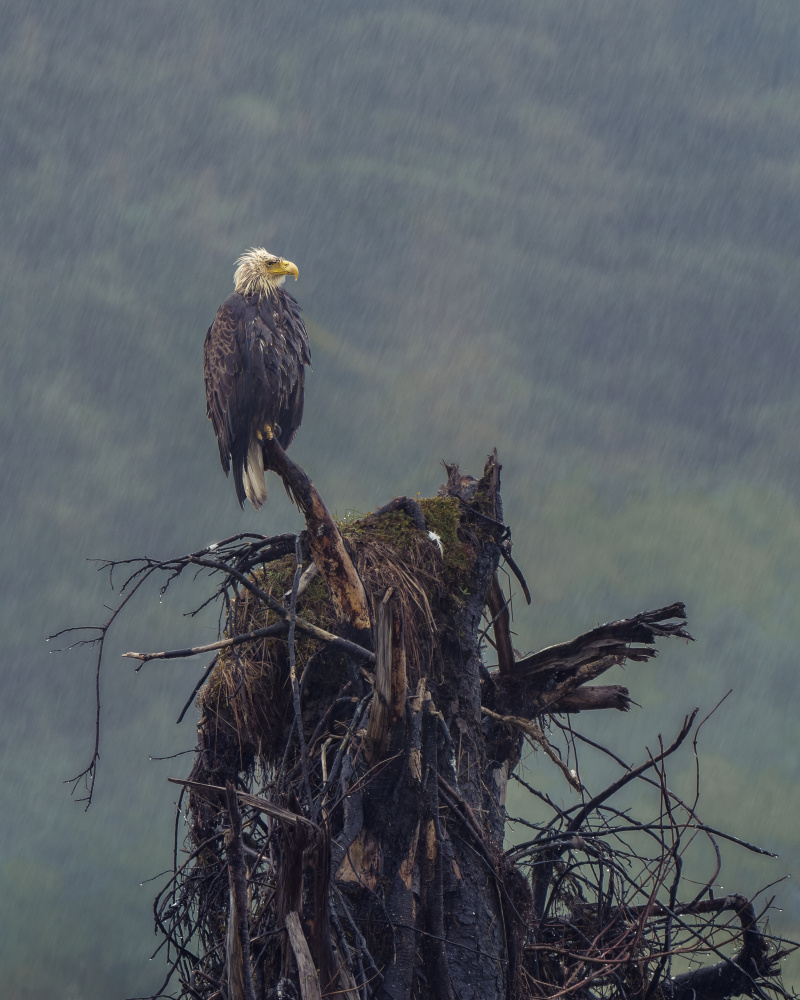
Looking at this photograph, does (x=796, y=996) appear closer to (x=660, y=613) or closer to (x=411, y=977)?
(x=660, y=613)

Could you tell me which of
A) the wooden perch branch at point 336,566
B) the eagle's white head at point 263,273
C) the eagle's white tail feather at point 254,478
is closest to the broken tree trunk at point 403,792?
the wooden perch branch at point 336,566

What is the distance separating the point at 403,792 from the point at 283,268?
656 cm

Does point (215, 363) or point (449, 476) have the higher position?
point (215, 363)

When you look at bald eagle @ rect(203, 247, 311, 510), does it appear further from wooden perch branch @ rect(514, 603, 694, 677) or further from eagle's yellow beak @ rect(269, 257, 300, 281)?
wooden perch branch @ rect(514, 603, 694, 677)

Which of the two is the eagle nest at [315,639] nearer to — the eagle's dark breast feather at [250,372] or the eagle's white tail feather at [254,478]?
the eagle's white tail feather at [254,478]

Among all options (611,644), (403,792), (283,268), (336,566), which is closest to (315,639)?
(336,566)

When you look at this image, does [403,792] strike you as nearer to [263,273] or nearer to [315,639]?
[315,639]

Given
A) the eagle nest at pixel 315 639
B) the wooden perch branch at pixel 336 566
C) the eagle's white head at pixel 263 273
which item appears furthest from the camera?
the eagle's white head at pixel 263 273

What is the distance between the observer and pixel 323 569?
21.9 feet

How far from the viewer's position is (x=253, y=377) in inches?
358

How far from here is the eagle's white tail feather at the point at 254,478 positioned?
8.85 metres

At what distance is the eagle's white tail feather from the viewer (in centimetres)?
885

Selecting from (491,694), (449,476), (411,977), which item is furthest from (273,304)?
(411,977)

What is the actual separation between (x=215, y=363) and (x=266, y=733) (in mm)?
4010
